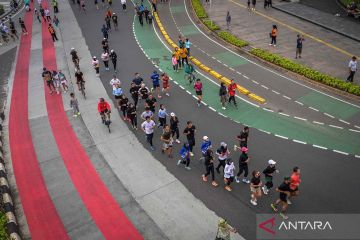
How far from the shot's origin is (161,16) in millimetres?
36531

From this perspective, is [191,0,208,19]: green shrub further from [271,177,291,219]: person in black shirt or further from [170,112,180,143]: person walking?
[271,177,291,219]: person in black shirt

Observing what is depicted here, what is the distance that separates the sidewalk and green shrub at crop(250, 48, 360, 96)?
1.19 meters

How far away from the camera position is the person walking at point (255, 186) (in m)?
13.0

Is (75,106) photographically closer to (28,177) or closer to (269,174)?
A: (28,177)

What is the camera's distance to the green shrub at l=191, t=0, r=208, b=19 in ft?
115

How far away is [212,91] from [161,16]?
672 inches

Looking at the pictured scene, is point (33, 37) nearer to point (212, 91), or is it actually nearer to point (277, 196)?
point (212, 91)

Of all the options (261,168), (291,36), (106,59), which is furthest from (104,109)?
(291,36)

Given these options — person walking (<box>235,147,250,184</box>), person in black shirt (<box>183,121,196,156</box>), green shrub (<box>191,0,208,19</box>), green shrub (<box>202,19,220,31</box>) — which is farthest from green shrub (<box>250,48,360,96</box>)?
person in black shirt (<box>183,121,196,156</box>)

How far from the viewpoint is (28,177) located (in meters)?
16.4

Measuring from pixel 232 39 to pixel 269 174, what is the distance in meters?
17.4

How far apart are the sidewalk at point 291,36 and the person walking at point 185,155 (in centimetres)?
1248

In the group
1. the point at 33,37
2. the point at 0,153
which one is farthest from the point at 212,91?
the point at 33,37

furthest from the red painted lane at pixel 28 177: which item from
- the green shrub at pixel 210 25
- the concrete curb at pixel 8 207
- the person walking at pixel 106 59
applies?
the green shrub at pixel 210 25
